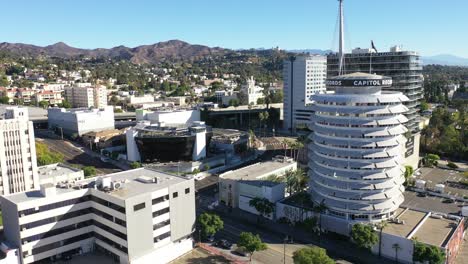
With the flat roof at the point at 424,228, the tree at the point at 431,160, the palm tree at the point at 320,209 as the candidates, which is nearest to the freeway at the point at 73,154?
the palm tree at the point at 320,209

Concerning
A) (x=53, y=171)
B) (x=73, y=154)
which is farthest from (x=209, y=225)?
(x=73, y=154)

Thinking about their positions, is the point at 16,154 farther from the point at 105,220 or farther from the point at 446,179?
the point at 446,179

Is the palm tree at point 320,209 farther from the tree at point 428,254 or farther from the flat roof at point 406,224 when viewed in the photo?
the tree at point 428,254

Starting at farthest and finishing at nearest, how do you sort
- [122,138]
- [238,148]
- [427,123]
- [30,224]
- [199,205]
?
[427,123] < [122,138] < [238,148] < [199,205] < [30,224]

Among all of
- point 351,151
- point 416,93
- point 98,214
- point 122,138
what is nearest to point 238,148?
point 122,138

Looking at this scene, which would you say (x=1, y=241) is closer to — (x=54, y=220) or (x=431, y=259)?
(x=54, y=220)

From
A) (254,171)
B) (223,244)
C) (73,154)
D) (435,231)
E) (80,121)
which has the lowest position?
(223,244)
